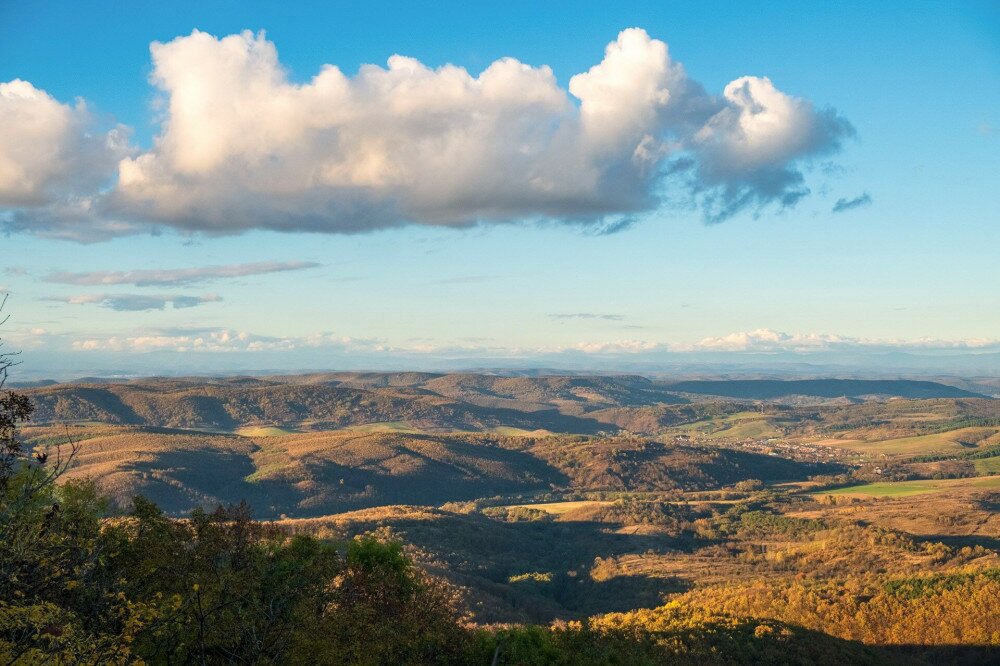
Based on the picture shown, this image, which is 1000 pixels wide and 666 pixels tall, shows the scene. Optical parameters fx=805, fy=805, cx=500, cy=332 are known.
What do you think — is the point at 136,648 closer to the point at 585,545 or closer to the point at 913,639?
the point at 913,639

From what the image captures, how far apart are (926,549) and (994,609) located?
65618 millimetres

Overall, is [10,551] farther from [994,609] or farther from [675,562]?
[675,562]

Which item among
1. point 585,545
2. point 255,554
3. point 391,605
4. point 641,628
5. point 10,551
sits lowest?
point 585,545

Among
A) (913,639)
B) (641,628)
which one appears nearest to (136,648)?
(641,628)

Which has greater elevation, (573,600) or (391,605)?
(391,605)

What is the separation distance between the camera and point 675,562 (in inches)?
6811

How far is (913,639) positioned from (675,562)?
260 ft

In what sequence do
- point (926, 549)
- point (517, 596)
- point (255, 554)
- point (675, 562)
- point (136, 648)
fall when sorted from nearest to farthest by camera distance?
point (136, 648), point (255, 554), point (517, 596), point (926, 549), point (675, 562)

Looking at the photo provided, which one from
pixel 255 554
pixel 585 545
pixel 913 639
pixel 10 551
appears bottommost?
pixel 585 545

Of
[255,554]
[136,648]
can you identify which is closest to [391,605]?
[255,554]

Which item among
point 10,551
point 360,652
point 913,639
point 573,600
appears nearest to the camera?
point 10,551

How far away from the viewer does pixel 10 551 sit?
83.9 ft

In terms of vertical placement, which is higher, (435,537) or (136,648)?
(136,648)

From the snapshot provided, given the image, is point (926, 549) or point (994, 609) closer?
point (994, 609)
